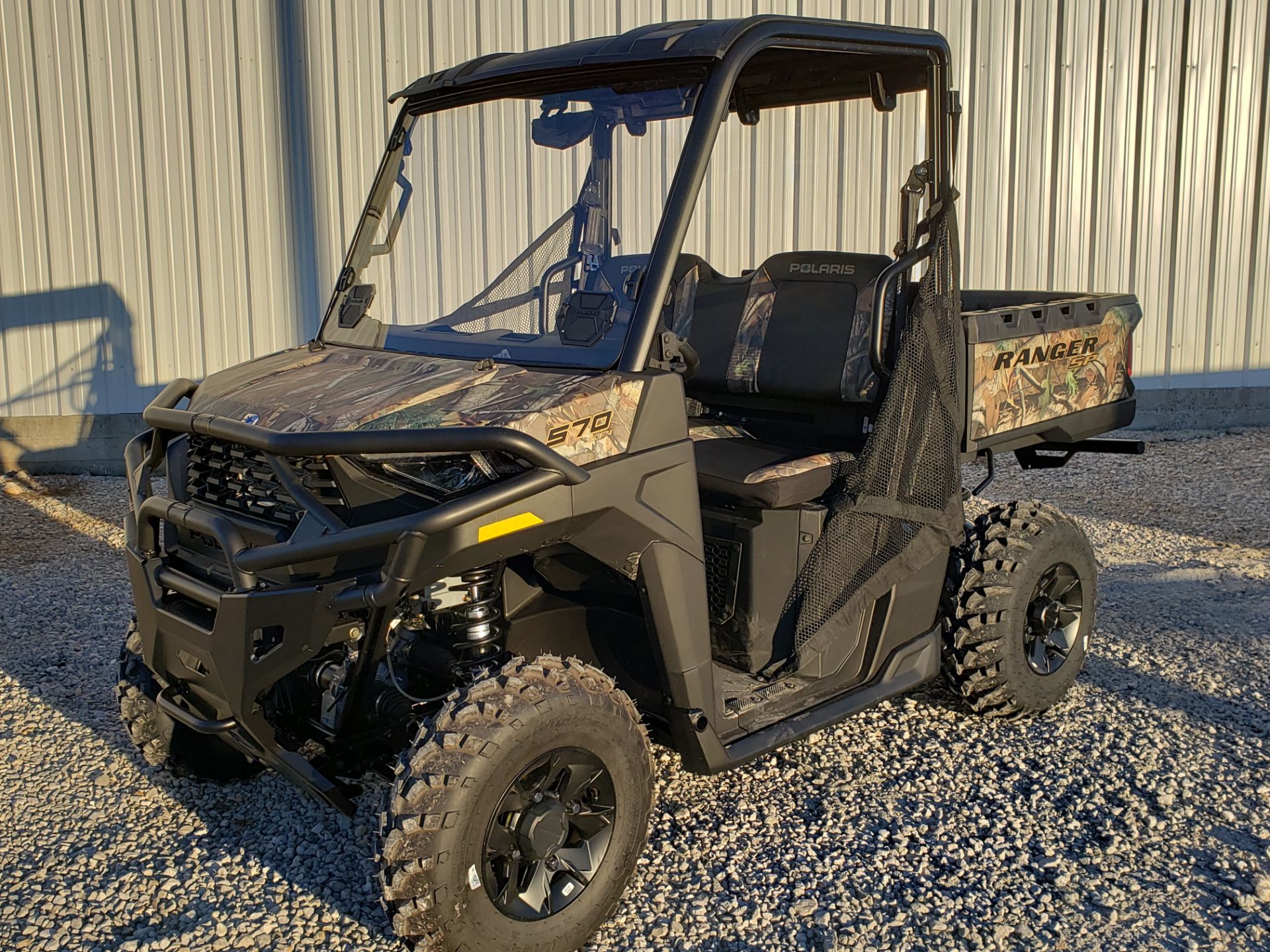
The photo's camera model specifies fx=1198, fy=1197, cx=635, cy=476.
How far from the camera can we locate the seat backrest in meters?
4.22

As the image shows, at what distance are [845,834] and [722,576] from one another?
874 millimetres

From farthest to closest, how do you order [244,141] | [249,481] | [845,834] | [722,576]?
[244,141]
[722,576]
[845,834]
[249,481]

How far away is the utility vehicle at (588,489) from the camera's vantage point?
9.47ft

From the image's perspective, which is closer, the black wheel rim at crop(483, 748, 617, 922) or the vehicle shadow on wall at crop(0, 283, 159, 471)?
the black wheel rim at crop(483, 748, 617, 922)

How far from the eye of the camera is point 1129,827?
144 inches

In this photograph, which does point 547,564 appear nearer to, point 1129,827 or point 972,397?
point 972,397

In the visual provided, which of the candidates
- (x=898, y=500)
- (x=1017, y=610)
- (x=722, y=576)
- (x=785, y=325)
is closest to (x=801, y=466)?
(x=898, y=500)

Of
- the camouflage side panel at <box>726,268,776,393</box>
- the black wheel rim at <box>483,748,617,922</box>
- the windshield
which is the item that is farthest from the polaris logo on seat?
the black wheel rim at <box>483,748,617,922</box>

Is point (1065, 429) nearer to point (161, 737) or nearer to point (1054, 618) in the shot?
point (1054, 618)

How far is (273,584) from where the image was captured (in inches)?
115

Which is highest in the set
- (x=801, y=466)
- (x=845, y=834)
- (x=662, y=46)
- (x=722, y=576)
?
(x=662, y=46)

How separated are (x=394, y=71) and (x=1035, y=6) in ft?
17.2

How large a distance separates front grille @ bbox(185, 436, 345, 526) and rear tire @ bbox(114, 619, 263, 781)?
2.40 feet

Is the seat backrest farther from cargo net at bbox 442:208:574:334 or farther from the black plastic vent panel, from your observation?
cargo net at bbox 442:208:574:334
